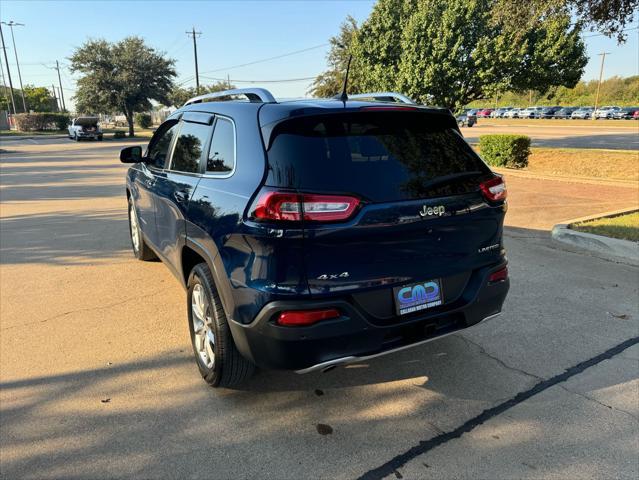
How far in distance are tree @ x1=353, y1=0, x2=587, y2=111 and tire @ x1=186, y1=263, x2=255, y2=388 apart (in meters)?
17.8

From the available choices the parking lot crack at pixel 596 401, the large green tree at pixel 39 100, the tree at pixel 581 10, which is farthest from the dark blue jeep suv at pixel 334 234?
the large green tree at pixel 39 100

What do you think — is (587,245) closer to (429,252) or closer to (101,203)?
(429,252)

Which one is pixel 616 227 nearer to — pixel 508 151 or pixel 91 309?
pixel 91 309

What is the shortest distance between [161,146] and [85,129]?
1324 inches

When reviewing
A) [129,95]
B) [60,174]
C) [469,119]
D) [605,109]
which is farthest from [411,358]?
[605,109]

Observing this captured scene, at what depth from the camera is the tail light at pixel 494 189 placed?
286cm

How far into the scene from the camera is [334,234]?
230cm

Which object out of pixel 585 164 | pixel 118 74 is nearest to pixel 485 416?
pixel 585 164

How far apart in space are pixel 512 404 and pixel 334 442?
116cm

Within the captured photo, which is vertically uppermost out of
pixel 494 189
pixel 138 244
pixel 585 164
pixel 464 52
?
pixel 464 52

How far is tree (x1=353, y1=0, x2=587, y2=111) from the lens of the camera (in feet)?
59.2

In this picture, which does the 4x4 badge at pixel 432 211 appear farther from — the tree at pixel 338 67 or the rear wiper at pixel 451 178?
the tree at pixel 338 67

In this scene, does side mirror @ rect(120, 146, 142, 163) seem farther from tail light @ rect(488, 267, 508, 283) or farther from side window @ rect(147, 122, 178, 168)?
tail light @ rect(488, 267, 508, 283)

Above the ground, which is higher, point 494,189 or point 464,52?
point 464,52
